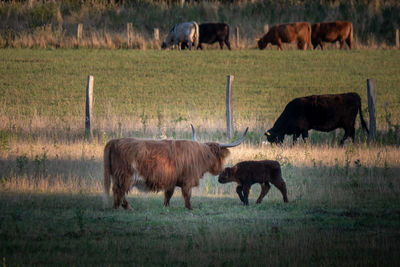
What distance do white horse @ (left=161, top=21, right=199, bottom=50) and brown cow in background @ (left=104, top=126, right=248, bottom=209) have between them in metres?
26.1

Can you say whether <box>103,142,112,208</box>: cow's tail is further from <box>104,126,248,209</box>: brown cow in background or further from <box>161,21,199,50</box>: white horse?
<box>161,21,199,50</box>: white horse

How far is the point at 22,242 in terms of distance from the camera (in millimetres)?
7898

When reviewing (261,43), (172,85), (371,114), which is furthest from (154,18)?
(371,114)

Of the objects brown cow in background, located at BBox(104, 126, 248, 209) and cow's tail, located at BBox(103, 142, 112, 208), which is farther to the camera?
cow's tail, located at BBox(103, 142, 112, 208)

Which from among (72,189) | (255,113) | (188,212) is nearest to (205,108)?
(255,113)

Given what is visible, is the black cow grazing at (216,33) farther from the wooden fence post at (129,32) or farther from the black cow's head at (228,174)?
the black cow's head at (228,174)

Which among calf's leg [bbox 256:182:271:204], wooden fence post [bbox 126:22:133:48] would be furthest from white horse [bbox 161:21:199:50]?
calf's leg [bbox 256:182:271:204]

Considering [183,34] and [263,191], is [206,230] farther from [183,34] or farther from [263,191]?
[183,34]

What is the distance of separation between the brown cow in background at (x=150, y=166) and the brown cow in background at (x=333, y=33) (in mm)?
27560

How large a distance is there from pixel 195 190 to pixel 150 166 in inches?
86.8

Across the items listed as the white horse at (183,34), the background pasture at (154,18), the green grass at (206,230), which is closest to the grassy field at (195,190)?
the green grass at (206,230)

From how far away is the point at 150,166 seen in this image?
10.0 m

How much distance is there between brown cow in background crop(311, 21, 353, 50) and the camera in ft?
120

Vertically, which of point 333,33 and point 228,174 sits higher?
point 333,33
